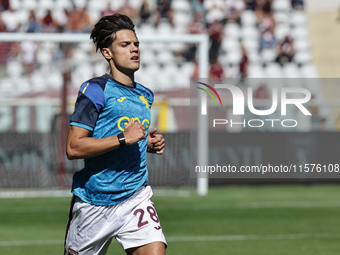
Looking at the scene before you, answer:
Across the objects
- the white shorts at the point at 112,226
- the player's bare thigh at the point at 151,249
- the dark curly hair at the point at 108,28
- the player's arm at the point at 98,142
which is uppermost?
the dark curly hair at the point at 108,28

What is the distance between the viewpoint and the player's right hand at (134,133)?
14.4 ft

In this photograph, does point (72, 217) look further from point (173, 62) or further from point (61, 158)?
point (173, 62)

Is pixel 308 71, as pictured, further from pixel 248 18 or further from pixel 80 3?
pixel 80 3

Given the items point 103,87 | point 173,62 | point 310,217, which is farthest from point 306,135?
point 103,87

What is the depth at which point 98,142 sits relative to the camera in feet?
14.5

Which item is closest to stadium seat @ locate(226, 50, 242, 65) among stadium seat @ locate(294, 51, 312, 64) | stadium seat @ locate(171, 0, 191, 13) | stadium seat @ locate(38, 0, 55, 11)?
stadium seat @ locate(171, 0, 191, 13)

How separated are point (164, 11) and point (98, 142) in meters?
17.9

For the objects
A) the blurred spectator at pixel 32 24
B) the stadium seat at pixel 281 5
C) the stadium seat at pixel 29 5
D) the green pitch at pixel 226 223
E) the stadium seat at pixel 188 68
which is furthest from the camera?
the stadium seat at pixel 281 5

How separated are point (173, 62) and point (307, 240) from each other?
7.95 m

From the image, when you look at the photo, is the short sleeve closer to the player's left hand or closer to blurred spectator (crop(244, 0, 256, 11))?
the player's left hand

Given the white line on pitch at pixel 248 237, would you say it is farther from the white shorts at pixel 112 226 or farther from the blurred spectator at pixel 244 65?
the blurred spectator at pixel 244 65

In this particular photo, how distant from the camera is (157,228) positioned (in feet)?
15.7

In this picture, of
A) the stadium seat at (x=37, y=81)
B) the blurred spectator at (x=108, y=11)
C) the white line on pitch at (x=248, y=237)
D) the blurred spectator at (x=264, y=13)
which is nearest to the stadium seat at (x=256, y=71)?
the blurred spectator at (x=264, y=13)

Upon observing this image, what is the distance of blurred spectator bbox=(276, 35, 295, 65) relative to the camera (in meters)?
21.7
